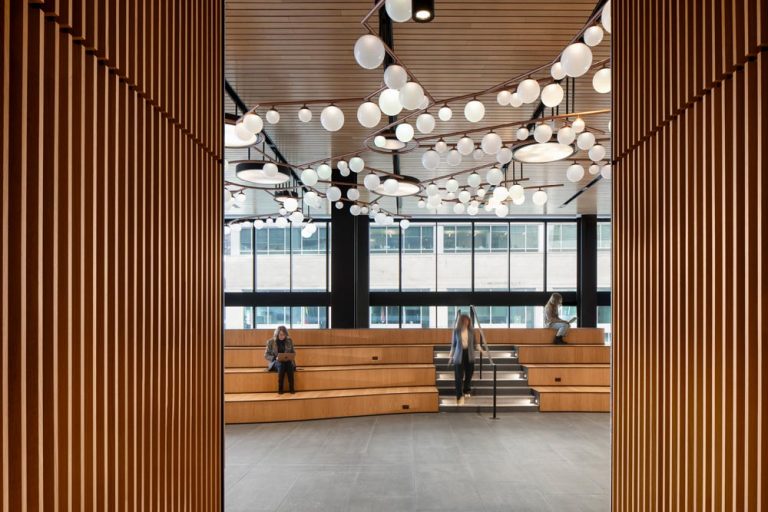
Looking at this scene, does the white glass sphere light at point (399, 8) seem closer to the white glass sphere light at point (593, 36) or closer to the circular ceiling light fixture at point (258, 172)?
the white glass sphere light at point (593, 36)

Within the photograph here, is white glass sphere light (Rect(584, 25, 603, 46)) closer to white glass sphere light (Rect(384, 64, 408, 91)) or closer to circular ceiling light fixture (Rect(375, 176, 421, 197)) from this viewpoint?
white glass sphere light (Rect(384, 64, 408, 91))

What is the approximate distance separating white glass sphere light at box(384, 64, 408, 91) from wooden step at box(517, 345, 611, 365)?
768 centimetres

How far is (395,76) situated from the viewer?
3104mm

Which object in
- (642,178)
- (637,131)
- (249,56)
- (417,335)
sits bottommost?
(417,335)

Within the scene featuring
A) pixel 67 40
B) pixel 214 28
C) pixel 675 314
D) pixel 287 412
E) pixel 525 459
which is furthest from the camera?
pixel 287 412

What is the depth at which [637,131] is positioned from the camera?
8.49 ft

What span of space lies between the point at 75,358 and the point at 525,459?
17.1ft

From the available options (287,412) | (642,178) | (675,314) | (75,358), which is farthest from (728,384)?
(287,412)

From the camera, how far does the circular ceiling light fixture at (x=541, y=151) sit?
5.08 meters

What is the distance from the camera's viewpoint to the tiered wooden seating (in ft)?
24.9

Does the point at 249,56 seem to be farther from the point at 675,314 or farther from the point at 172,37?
the point at 675,314

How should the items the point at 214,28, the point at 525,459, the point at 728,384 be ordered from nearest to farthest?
the point at 728,384 < the point at 214,28 < the point at 525,459

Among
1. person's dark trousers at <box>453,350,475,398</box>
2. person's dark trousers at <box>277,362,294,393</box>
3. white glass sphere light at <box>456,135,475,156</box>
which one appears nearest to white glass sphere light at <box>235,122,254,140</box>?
white glass sphere light at <box>456,135,475,156</box>

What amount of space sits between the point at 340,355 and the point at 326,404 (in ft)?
5.01
